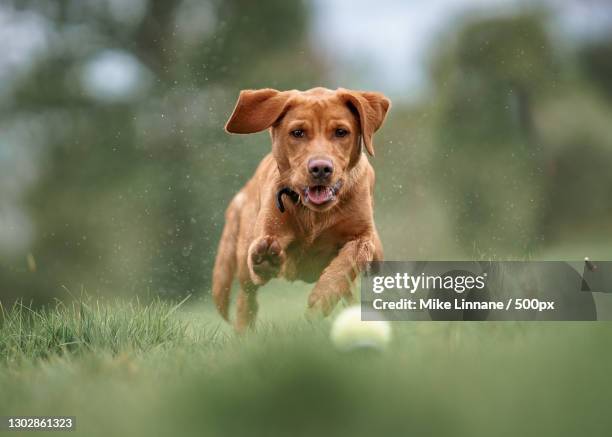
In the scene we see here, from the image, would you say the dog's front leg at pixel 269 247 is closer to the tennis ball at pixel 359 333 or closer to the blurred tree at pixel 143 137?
the tennis ball at pixel 359 333

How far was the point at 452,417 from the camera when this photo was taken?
2330mm

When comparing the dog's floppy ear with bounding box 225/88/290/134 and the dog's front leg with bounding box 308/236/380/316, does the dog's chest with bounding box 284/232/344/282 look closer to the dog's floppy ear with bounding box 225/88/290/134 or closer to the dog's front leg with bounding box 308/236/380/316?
the dog's front leg with bounding box 308/236/380/316

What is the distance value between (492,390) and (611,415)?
388 millimetres

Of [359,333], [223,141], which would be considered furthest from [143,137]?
[359,333]

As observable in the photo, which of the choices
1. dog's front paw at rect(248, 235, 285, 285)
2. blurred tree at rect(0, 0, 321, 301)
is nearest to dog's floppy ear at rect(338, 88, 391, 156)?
dog's front paw at rect(248, 235, 285, 285)

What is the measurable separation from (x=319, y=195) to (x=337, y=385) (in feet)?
5.86

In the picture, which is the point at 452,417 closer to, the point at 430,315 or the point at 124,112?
the point at 430,315

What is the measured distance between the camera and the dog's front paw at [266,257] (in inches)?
165

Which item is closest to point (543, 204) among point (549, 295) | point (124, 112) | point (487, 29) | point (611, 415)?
point (487, 29)

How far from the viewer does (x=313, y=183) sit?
4207mm

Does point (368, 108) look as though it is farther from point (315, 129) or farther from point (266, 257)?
point (266, 257)

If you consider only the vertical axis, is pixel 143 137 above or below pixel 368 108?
above

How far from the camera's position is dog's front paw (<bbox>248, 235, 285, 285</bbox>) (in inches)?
165

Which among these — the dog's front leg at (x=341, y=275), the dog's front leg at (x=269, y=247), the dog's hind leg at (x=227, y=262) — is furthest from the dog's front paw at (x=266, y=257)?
the dog's hind leg at (x=227, y=262)
